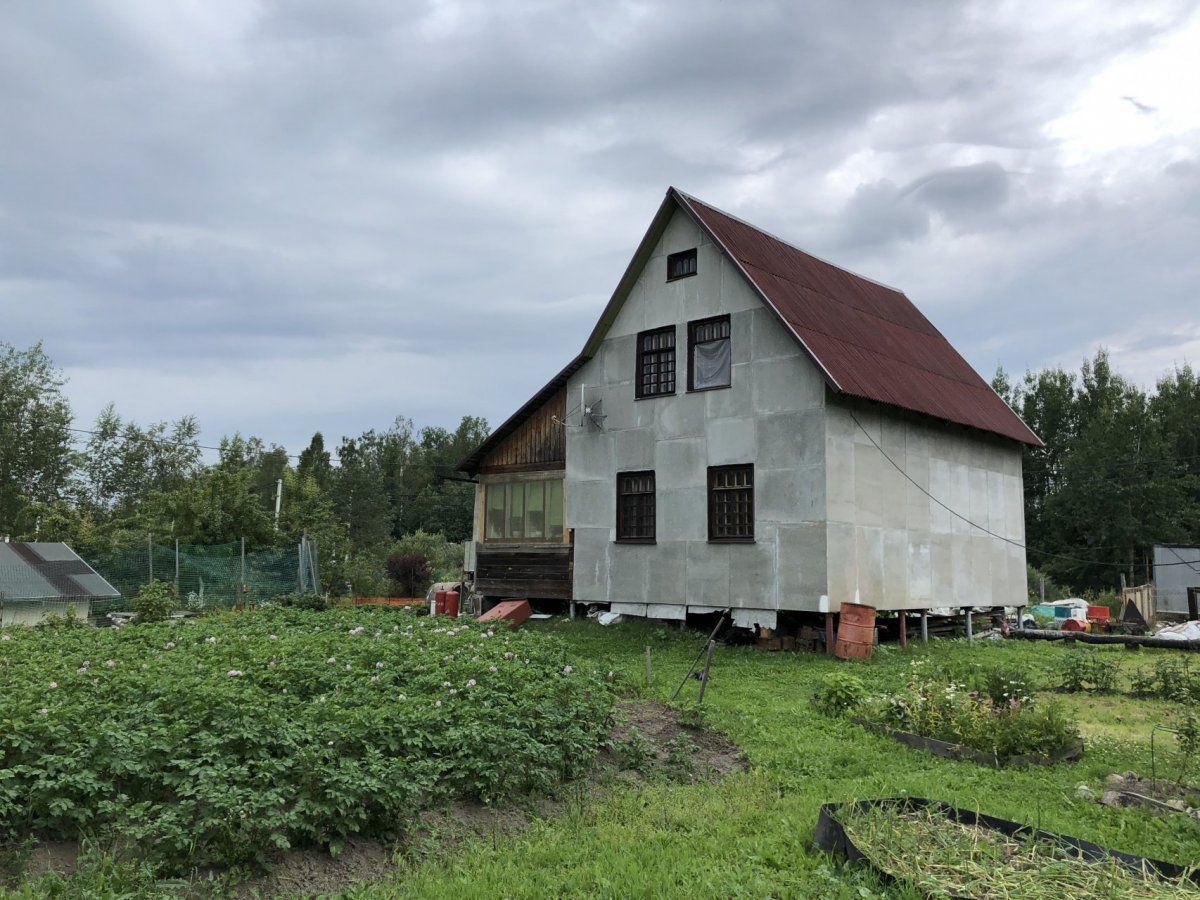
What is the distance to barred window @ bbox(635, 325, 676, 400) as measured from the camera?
842 inches

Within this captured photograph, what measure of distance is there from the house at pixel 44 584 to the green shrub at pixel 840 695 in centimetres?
1729

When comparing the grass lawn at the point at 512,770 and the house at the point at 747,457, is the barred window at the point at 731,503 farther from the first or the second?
the grass lawn at the point at 512,770

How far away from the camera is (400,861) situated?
19.7 ft

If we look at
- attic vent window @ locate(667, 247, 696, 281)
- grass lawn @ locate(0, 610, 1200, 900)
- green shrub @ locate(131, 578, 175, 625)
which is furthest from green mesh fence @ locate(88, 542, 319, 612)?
grass lawn @ locate(0, 610, 1200, 900)

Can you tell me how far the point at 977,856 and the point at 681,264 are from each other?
17.2 metres

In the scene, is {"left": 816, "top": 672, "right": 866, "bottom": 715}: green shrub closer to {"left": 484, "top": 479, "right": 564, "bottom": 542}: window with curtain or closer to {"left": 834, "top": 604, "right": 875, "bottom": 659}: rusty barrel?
{"left": 834, "top": 604, "right": 875, "bottom": 659}: rusty barrel

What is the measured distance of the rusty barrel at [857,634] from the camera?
17.5m

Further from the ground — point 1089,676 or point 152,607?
point 152,607

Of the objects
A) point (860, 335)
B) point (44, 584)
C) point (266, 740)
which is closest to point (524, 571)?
point (860, 335)

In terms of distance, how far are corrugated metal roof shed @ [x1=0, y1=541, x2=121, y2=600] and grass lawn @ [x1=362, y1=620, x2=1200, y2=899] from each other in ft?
55.9

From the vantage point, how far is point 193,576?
2670 cm

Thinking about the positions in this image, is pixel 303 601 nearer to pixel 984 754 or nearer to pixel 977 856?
pixel 984 754

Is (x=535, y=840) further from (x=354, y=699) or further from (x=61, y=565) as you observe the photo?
(x=61, y=565)

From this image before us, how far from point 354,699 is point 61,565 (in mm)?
19758
